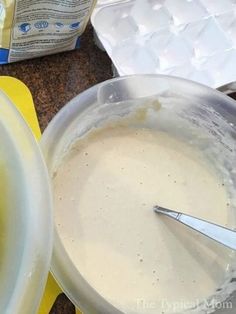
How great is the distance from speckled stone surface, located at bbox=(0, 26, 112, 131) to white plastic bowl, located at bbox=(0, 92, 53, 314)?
8.3 inches

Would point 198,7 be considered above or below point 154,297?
above

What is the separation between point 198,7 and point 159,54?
92 mm

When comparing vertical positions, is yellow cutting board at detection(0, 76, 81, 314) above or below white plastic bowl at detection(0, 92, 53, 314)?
below

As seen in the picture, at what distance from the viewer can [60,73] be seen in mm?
728

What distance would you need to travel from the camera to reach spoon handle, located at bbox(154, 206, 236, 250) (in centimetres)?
60

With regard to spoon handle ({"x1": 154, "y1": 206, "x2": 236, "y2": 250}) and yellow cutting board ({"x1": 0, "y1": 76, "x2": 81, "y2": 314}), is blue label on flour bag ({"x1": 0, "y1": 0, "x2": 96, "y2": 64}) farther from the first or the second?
spoon handle ({"x1": 154, "y1": 206, "x2": 236, "y2": 250})

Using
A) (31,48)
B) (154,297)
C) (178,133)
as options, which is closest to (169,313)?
(154,297)

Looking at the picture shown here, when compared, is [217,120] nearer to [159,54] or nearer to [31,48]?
[159,54]

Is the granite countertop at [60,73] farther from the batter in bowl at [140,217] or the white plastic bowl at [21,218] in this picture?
the white plastic bowl at [21,218]

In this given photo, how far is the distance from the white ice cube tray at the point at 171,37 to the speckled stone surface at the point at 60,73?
30mm

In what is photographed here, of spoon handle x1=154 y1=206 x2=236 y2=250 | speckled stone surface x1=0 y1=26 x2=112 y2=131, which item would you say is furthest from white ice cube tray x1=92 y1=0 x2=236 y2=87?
spoon handle x1=154 y1=206 x2=236 y2=250

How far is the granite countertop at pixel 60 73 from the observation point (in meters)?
0.71

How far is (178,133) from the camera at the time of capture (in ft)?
2.29

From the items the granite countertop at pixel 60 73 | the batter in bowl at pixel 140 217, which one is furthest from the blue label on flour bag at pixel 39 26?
the batter in bowl at pixel 140 217
